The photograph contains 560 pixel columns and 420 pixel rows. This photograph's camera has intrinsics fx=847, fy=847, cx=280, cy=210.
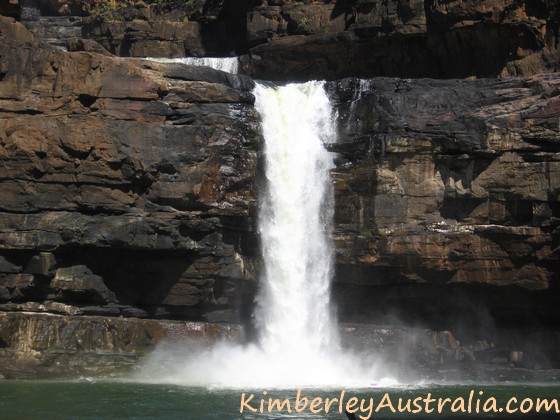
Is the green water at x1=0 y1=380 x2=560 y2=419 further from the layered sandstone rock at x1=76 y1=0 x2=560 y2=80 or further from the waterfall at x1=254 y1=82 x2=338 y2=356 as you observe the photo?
the layered sandstone rock at x1=76 y1=0 x2=560 y2=80

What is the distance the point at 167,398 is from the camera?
2461 cm

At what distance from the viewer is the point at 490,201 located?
31766 mm

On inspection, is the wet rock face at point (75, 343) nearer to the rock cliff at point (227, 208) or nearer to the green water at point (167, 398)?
the rock cliff at point (227, 208)

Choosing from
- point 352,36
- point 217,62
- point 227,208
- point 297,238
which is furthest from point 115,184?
point 352,36

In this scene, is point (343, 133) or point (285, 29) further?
point (285, 29)

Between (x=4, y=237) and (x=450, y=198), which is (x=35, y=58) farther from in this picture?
(x=450, y=198)

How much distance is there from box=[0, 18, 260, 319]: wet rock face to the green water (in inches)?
150

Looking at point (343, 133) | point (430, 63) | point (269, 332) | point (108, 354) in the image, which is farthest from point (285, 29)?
point (108, 354)

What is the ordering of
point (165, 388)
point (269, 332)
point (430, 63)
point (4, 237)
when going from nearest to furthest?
1. point (165, 388)
2. point (4, 237)
3. point (269, 332)
4. point (430, 63)

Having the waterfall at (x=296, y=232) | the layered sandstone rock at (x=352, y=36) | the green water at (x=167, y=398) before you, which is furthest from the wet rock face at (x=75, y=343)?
the layered sandstone rock at (x=352, y=36)

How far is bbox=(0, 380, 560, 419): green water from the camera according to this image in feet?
71.0

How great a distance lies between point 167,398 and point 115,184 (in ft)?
27.7

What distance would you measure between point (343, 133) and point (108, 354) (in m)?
12.0

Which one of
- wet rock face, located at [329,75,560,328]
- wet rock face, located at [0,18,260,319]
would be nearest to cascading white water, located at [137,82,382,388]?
wet rock face, located at [329,75,560,328]
